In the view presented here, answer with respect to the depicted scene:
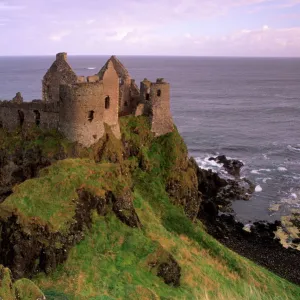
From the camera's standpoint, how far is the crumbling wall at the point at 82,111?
109 ft

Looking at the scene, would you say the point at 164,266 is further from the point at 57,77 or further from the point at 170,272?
the point at 57,77

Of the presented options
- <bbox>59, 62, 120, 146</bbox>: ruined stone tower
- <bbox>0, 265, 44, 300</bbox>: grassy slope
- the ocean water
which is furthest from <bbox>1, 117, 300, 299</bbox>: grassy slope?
the ocean water

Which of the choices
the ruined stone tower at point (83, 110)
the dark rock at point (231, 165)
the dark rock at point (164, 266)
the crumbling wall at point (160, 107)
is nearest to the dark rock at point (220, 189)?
the dark rock at point (231, 165)

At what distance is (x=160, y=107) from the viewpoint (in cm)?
4259

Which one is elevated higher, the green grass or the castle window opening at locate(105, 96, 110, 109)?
the castle window opening at locate(105, 96, 110, 109)

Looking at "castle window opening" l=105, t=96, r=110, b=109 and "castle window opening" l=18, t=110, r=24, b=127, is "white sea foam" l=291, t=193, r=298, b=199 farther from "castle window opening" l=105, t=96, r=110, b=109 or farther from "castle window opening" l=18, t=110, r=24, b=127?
"castle window opening" l=18, t=110, r=24, b=127

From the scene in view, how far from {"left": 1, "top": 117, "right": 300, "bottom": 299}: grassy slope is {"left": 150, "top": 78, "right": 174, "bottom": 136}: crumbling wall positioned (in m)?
3.50

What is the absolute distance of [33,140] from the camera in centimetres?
3588

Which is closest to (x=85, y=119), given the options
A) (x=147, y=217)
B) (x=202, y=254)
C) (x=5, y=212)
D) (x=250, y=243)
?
(x=147, y=217)

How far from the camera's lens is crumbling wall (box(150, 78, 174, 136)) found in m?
42.1

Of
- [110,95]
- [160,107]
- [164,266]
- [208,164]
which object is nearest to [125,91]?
[160,107]

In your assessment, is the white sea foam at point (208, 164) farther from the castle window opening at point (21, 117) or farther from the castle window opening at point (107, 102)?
the castle window opening at point (21, 117)

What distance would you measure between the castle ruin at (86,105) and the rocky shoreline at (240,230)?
1461cm

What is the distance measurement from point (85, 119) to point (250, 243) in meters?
25.1
